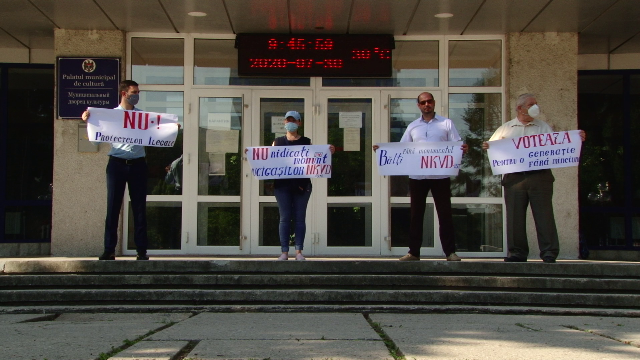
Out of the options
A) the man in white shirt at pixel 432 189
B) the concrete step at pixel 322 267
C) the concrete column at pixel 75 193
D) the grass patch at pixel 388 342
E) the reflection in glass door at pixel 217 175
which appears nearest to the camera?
the grass patch at pixel 388 342

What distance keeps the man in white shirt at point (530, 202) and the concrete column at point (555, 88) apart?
2.52 m

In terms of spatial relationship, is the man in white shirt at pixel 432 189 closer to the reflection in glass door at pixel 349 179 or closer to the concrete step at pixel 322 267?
the concrete step at pixel 322 267

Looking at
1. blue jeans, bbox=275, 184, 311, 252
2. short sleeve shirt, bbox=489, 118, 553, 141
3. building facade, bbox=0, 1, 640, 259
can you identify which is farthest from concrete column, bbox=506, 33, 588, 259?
blue jeans, bbox=275, 184, 311, 252

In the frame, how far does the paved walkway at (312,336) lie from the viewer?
13.9 ft

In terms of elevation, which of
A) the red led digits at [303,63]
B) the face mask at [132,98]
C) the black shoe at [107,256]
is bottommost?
the black shoe at [107,256]

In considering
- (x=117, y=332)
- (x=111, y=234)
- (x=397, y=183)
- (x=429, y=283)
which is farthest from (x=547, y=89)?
(x=117, y=332)

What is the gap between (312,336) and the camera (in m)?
4.85

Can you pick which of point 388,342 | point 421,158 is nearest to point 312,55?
point 421,158

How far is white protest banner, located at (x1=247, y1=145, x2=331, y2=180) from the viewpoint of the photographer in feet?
26.1

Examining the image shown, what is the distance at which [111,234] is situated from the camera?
732cm

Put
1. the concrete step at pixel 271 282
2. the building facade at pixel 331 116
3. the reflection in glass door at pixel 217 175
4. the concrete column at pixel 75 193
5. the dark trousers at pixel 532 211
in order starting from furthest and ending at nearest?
the reflection in glass door at pixel 217 175, the building facade at pixel 331 116, the concrete column at pixel 75 193, the dark trousers at pixel 532 211, the concrete step at pixel 271 282

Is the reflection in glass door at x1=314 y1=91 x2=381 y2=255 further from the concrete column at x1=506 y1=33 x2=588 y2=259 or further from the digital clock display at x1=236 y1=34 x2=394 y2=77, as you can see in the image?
the concrete column at x1=506 y1=33 x2=588 y2=259

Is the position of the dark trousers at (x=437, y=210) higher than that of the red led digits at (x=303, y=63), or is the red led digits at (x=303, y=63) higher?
the red led digits at (x=303, y=63)

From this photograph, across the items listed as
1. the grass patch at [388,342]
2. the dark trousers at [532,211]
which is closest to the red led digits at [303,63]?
the dark trousers at [532,211]
